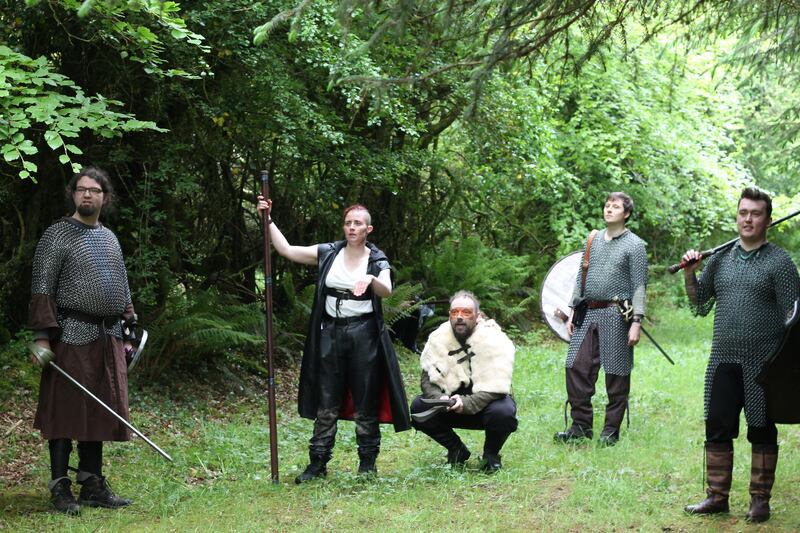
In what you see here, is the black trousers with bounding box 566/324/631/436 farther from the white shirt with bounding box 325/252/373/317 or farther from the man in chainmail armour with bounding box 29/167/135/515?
the man in chainmail armour with bounding box 29/167/135/515

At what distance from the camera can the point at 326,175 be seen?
10.3 meters

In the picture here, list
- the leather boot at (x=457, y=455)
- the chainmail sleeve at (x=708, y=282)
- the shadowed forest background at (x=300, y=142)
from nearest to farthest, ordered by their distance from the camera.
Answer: the chainmail sleeve at (x=708, y=282) → the shadowed forest background at (x=300, y=142) → the leather boot at (x=457, y=455)

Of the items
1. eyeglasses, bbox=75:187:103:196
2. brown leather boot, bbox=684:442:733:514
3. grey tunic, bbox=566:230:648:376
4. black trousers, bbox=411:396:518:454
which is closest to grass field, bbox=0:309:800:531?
brown leather boot, bbox=684:442:733:514

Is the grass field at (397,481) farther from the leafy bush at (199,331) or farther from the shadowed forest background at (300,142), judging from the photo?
the leafy bush at (199,331)

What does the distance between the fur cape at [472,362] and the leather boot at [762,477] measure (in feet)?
5.52

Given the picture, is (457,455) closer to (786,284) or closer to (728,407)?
(728,407)

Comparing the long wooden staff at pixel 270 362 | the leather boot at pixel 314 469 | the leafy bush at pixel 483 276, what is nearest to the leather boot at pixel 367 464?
the leather boot at pixel 314 469

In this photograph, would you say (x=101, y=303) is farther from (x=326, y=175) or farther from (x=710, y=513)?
(x=326, y=175)

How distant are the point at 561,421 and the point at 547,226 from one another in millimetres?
8969

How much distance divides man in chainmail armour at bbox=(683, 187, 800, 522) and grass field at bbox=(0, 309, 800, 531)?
0.23 meters

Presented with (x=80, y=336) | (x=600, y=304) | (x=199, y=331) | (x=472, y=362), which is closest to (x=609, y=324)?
(x=600, y=304)

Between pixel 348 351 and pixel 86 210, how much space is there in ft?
5.88

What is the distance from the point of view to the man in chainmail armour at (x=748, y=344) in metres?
4.84

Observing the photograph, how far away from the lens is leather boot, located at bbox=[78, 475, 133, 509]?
5.46m
